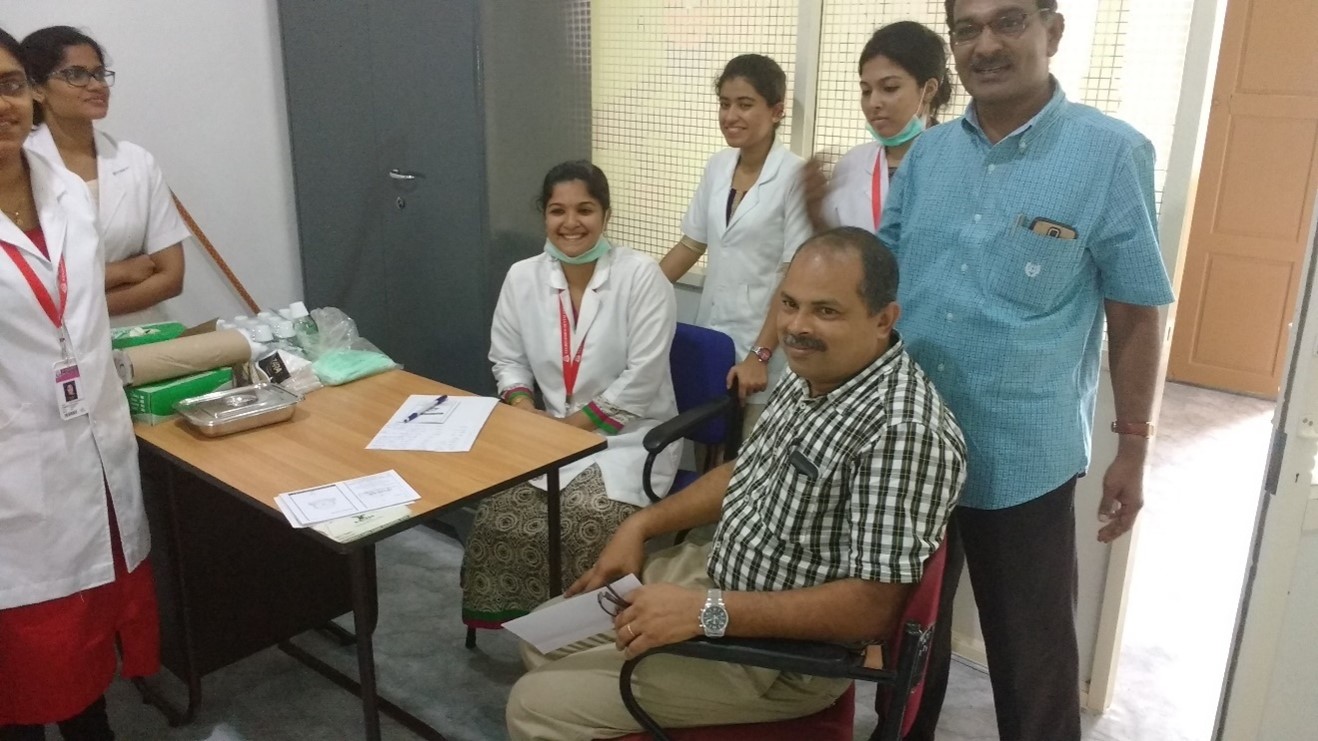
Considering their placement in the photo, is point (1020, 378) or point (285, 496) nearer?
point (1020, 378)

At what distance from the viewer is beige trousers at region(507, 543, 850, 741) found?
1.50 m

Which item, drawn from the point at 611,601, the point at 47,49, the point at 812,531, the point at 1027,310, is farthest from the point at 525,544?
the point at 47,49

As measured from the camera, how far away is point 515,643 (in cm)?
262

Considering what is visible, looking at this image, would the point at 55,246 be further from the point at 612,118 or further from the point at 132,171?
the point at 612,118

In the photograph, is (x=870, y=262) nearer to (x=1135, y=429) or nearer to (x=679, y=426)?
(x=1135, y=429)

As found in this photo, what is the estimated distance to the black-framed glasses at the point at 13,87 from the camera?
168 centimetres

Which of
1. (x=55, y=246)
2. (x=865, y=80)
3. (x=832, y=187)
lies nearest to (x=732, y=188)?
(x=832, y=187)

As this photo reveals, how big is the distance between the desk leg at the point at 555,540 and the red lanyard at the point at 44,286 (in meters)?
0.99

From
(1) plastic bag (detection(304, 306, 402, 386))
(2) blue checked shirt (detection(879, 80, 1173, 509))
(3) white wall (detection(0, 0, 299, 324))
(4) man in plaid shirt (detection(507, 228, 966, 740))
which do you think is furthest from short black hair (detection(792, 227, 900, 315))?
(3) white wall (detection(0, 0, 299, 324))

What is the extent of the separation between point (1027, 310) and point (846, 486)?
0.44 m

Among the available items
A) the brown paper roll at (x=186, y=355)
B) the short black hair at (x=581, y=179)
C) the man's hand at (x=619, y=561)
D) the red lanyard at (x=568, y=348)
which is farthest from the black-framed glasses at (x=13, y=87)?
the man's hand at (x=619, y=561)

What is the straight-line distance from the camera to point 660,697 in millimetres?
1492

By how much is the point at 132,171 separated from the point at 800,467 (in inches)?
81.9

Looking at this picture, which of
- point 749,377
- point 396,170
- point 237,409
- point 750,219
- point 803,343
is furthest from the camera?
point 396,170
